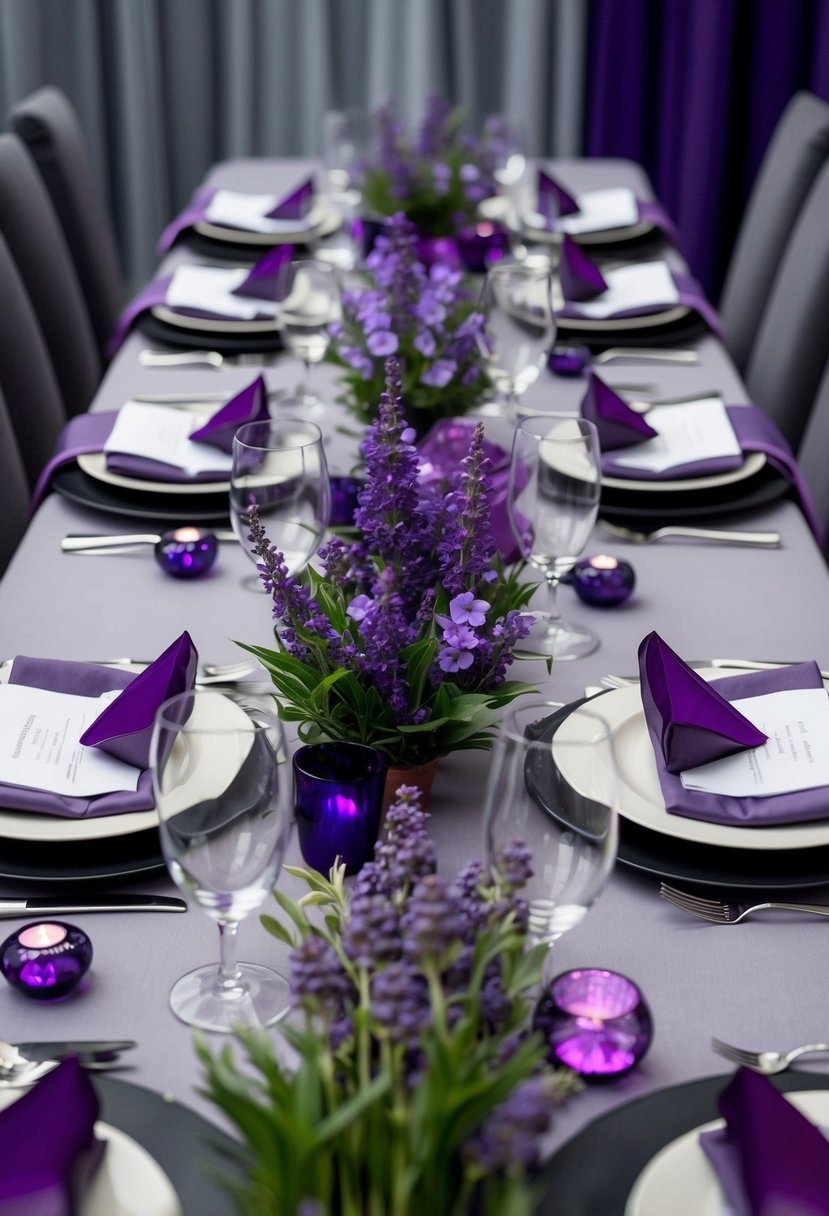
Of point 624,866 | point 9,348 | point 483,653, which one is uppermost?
point 483,653

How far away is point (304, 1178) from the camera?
610mm

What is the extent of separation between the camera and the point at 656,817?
102 cm

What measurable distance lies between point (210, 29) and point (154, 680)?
369cm

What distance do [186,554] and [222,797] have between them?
70cm

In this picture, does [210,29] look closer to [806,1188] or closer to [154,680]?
[154,680]

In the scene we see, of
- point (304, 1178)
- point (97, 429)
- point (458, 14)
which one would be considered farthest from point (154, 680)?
point (458, 14)

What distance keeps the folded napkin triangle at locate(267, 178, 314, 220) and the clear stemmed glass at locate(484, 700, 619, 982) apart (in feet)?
6.48

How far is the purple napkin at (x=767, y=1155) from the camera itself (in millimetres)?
706

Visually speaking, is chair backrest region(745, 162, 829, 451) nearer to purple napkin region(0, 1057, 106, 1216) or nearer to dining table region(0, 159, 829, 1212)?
dining table region(0, 159, 829, 1212)

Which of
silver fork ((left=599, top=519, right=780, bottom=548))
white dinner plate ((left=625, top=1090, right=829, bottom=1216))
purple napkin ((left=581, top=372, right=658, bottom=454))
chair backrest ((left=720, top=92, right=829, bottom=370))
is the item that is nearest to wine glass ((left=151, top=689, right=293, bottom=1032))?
white dinner plate ((left=625, top=1090, right=829, bottom=1216))

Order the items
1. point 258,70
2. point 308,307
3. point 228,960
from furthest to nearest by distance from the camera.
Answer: point 258,70, point 308,307, point 228,960

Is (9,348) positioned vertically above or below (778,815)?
below

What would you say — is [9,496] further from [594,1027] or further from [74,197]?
[594,1027]

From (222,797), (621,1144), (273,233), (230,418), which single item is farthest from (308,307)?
(621,1144)
